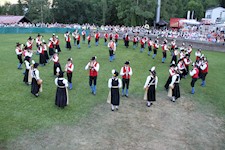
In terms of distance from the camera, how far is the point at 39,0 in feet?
192

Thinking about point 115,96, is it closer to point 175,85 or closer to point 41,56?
point 175,85

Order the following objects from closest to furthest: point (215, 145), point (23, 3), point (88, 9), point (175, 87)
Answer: point (215, 145), point (175, 87), point (88, 9), point (23, 3)

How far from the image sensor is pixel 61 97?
9.49 metres

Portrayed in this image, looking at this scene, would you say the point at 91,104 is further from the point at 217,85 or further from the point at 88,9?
the point at 88,9

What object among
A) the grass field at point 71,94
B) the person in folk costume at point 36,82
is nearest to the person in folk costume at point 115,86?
the grass field at point 71,94

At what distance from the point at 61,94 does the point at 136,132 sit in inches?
123

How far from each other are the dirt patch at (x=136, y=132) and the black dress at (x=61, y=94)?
1.15m

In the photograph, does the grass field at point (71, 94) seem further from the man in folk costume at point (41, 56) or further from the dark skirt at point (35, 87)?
the man in folk costume at point (41, 56)

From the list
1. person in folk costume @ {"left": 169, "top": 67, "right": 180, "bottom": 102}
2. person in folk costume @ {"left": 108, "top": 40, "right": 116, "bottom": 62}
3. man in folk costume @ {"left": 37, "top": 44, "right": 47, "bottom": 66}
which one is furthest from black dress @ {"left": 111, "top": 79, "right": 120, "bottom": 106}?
person in folk costume @ {"left": 108, "top": 40, "right": 116, "bottom": 62}

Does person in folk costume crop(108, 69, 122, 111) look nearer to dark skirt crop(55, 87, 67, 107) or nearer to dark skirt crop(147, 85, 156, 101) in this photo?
dark skirt crop(147, 85, 156, 101)

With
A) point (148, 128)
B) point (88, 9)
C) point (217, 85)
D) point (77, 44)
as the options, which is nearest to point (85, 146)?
point (148, 128)

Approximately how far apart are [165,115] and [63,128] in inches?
161

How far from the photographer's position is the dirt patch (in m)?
7.54

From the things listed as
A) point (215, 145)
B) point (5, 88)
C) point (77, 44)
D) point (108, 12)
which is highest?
point (108, 12)
